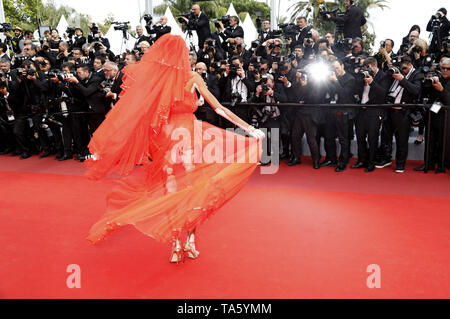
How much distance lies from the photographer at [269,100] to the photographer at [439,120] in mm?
2124

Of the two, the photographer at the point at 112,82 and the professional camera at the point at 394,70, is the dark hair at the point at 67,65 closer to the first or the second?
the photographer at the point at 112,82

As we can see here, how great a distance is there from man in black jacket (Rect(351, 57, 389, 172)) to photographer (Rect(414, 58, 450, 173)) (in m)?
0.63

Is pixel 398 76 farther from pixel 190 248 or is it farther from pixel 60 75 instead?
pixel 60 75

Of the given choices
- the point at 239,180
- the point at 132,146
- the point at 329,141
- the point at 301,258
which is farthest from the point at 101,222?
the point at 329,141

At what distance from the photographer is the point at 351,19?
7.88 m

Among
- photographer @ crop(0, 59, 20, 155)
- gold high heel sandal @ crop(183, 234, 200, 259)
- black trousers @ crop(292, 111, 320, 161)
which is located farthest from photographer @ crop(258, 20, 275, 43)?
gold high heel sandal @ crop(183, 234, 200, 259)

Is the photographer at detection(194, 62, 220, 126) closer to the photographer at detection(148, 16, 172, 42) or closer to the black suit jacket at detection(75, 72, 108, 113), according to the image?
the black suit jacket at detection(75, 72, 108, 113)

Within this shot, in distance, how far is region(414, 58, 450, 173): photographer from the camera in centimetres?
578

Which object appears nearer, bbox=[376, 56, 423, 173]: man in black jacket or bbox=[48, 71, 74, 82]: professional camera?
bbox=[376, 56, 423, 173]: man in black jacket

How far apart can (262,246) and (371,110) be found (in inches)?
133

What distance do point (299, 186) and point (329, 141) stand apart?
4.50 ft

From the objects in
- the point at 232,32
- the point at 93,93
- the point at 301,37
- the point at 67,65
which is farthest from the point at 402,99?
the point at 67,65
